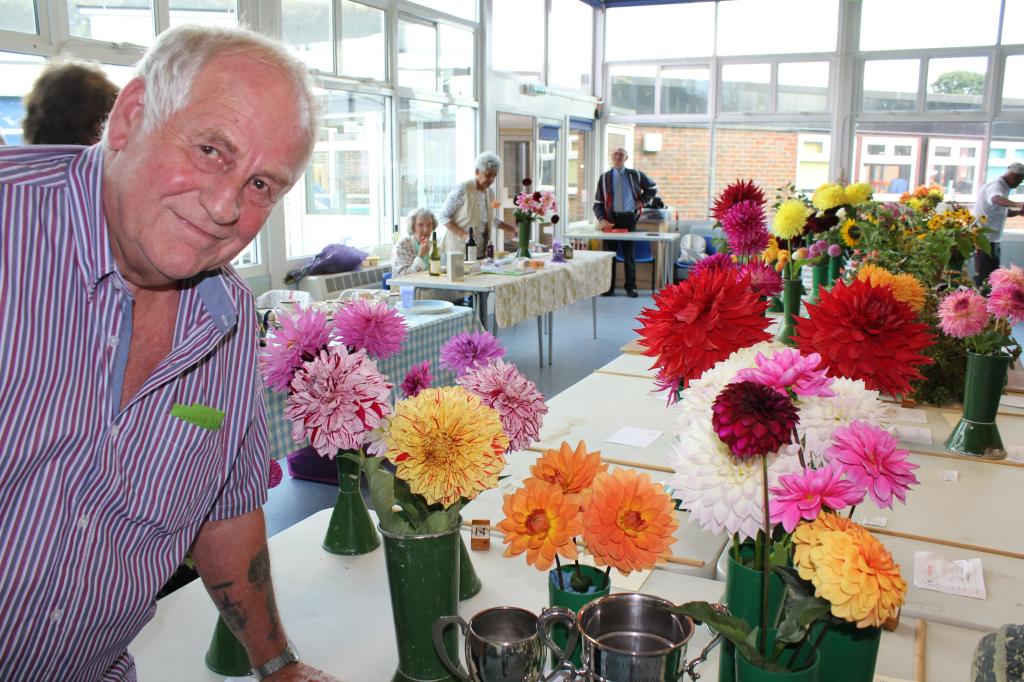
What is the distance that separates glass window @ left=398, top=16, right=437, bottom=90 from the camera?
749cm

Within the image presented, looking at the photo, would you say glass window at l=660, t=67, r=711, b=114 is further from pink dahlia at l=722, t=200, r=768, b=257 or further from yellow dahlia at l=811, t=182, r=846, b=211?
pink dahlia at l=722, t=200, r=768, b=257

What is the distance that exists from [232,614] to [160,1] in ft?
16.3

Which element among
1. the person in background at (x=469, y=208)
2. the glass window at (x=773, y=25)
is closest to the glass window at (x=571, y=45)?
the glass window at (x=773, y=25)

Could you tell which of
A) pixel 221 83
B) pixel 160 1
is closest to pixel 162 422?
pixel 221 83

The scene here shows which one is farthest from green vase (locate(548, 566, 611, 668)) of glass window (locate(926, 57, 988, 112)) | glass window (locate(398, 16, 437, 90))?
glass window (locate(926, 57, 988, 112))

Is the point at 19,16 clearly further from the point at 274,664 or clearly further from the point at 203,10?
the point at 274,664

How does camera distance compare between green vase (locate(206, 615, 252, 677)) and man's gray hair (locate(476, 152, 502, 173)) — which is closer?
green vase (locate(206, 615, 252, 677))

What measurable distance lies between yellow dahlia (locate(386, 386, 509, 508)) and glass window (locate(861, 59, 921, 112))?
10.6 meters

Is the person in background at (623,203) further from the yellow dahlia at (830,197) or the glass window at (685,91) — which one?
the yellow dahlia at (830,197)

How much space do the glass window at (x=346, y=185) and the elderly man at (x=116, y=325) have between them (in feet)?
18.2

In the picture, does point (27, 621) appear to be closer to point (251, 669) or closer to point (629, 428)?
point (251, 669)

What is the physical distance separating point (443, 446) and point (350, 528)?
0.60 meters

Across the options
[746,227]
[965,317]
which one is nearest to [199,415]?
[965,317]

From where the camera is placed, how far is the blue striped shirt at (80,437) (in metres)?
0.89
